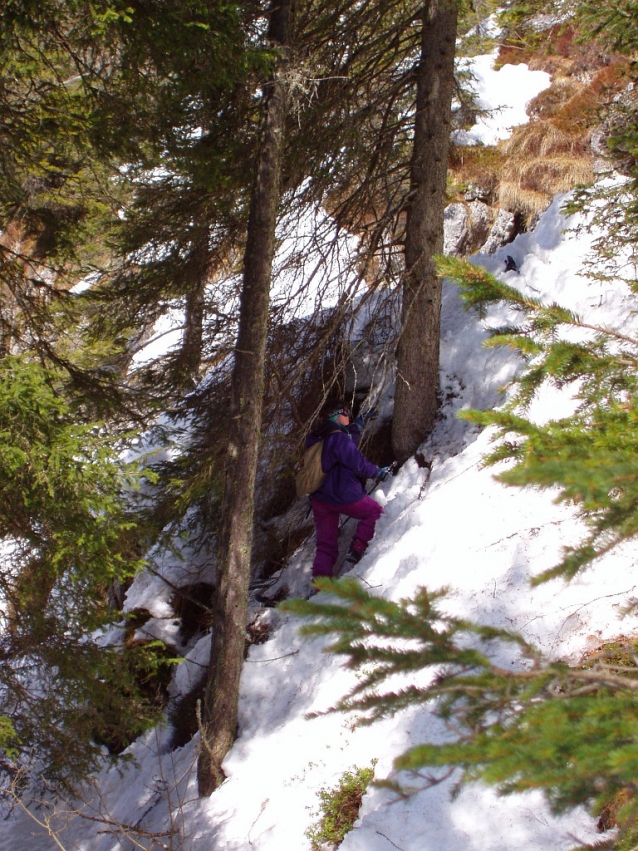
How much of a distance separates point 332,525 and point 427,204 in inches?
145

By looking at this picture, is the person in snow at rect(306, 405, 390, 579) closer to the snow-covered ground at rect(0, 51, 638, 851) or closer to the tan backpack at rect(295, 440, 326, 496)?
the tan backpack at rect(295, 440, 326, 496)

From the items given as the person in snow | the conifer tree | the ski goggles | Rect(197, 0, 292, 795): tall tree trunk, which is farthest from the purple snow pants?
the conifer tree

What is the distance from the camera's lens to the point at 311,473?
6832 millimetres

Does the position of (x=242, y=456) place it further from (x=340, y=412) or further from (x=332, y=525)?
(x=332, y=525)

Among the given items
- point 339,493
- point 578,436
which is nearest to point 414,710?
point 339,493

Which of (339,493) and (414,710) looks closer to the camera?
(414,710)

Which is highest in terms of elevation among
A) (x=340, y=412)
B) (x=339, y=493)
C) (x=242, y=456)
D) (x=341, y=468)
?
(x=242, y=456)

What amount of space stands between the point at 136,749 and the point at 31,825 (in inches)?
60.1

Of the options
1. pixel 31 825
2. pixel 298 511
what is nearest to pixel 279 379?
pixel 298 511

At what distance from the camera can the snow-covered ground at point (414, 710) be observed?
14.0 feet

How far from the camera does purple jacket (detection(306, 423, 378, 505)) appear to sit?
22.2ft

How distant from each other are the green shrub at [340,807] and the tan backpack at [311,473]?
108 inches

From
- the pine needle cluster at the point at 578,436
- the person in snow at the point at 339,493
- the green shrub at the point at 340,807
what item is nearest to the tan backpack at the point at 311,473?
the person in snow at the point at 339,493

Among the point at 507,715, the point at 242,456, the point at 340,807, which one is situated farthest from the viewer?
the point at 242,456
